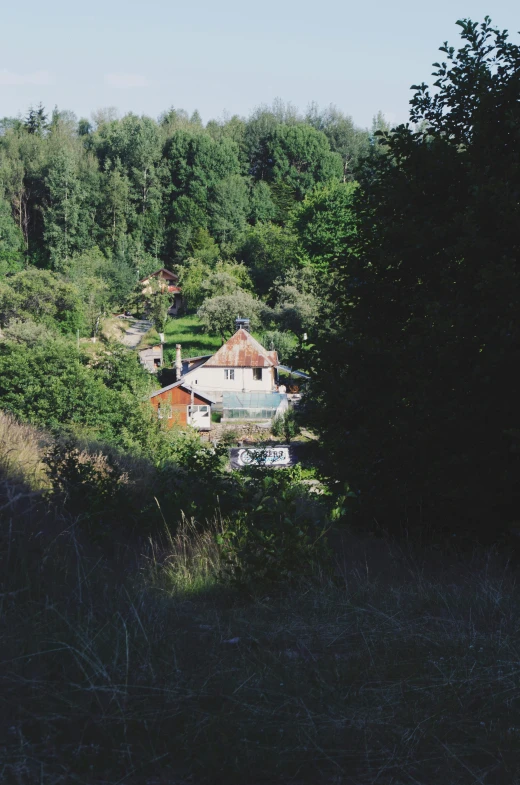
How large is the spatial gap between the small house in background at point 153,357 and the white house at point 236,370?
4157 mm

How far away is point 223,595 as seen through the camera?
4.15 meters

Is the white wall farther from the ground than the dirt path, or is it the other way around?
the dirt path

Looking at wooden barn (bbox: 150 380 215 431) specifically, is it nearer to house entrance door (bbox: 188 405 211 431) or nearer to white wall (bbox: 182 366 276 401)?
house entrance door (bbox: 188 405 211 431)

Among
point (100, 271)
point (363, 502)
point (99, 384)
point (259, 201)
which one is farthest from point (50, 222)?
point (363, 502)

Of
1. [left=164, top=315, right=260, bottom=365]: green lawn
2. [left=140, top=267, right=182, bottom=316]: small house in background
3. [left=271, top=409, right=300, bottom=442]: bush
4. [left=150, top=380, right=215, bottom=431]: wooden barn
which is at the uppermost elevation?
[left=140, top=267, right=182, bottom=316]: small house in background

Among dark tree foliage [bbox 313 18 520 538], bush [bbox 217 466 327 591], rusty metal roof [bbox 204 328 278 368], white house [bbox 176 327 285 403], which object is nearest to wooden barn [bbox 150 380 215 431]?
white house [bbox 176 327 285 403]

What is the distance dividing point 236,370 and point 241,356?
99cm

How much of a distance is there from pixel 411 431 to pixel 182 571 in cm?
289

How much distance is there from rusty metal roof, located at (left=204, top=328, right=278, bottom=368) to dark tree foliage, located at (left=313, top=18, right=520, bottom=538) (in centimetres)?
3968

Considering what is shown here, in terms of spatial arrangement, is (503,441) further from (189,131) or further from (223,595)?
(189,131)

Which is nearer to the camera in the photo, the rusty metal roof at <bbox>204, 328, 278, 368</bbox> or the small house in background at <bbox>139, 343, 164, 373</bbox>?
the rusty metal roof at <bbox>204, 328, 278, 368</bbox>

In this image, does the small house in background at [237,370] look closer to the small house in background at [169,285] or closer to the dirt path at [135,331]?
the dirt path at [135,331]

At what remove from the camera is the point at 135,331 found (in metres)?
62.3

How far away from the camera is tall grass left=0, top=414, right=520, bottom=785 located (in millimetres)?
2230
